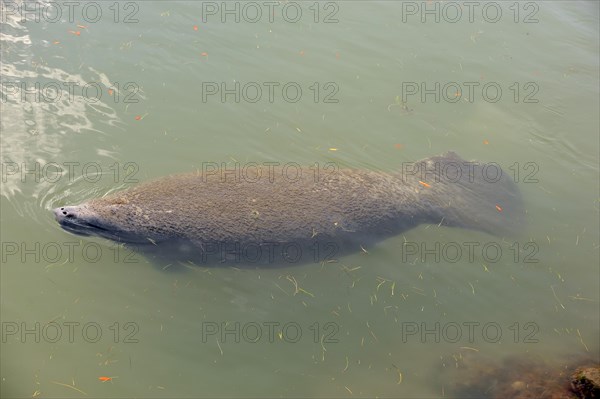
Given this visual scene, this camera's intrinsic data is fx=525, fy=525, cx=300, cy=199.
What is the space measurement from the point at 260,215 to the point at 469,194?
359 centimetres

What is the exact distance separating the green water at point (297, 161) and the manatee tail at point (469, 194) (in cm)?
22

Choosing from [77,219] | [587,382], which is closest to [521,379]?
[587,382]

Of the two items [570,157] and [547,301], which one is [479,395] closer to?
[547,301]

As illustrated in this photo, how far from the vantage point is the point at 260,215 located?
255 inches

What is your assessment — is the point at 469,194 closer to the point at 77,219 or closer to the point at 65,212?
the point at 77,219

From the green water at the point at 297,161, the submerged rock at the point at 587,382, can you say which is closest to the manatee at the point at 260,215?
the green water at the point at 297,161

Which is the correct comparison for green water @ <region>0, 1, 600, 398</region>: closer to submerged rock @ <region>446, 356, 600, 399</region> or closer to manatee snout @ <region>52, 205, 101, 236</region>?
submerged rock @ <region>446, 356, 600, 399</region>

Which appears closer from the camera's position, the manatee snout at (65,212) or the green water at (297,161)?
the green water at (297,161)

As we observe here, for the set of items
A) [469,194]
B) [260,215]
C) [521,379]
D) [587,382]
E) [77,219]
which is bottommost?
[521,379]

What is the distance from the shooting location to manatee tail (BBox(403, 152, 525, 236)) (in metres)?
7.80

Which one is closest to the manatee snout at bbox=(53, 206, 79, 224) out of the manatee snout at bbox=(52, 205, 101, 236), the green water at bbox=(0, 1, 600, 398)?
the manatee snout at bbox=(52, 205, 101, 236)

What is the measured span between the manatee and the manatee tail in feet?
0.11

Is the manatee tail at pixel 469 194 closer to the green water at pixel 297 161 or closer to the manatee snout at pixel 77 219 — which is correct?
the green water at pixel 297 161

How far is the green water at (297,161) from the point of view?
234 inches
